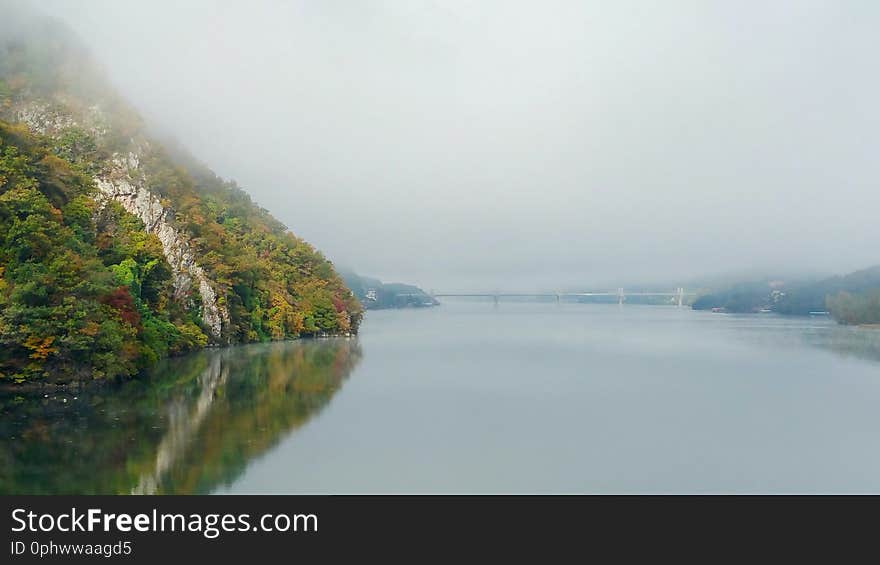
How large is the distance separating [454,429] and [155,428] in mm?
7692

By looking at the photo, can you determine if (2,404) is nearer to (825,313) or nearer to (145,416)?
(145,416)

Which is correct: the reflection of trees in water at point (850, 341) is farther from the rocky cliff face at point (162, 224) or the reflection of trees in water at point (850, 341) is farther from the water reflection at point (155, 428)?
the rocky cliff face at point (162, 224)

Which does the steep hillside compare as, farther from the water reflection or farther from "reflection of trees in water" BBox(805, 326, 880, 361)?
"reflection of trees in water" BBox(805, 326, 880, 361)

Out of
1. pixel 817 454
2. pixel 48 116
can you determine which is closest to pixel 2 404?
pixel 817 454

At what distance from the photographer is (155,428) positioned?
58.3ft

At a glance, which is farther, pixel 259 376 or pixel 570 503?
pixel 259 376

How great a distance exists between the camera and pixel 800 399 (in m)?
24.7

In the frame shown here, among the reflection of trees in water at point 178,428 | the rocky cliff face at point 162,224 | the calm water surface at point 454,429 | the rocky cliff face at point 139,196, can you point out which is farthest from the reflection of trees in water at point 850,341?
the rocky cliff face at point 139,196

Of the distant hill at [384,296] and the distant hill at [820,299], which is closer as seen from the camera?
the distant hill at [820,299]

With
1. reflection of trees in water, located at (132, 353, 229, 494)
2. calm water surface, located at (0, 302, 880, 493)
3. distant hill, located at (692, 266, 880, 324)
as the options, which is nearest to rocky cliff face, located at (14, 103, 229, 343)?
calm water surface, located at (0, 302, 880, 493)

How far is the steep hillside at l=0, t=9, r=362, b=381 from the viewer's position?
21.2 m

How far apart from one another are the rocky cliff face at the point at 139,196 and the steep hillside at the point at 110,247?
91 mm

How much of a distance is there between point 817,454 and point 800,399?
347 inches

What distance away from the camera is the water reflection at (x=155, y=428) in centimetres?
1324
